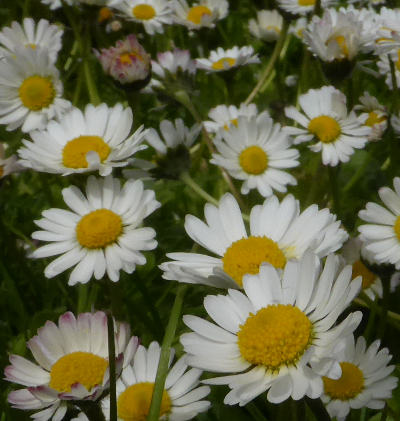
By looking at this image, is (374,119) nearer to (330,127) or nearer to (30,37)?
(330,127)

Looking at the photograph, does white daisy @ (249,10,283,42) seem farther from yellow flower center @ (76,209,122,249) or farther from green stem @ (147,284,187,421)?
green stem @ (147,284,187,421)

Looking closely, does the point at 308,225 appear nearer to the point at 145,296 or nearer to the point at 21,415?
the point at 145,296

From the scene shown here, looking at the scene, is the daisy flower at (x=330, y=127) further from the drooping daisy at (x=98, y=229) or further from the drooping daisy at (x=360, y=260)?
the drooping daisy at (x=98, y=229)

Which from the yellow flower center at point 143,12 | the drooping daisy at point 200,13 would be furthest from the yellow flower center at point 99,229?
the yellow flower center at point 143,12

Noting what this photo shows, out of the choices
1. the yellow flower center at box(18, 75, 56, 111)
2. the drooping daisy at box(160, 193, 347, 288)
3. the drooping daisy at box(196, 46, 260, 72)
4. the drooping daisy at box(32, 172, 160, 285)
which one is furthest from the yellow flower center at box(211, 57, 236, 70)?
the drooping daisy at box(160, 193, 347, 288)

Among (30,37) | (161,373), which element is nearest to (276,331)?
(161,373)

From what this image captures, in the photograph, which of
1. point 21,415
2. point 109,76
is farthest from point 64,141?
point 21,415
